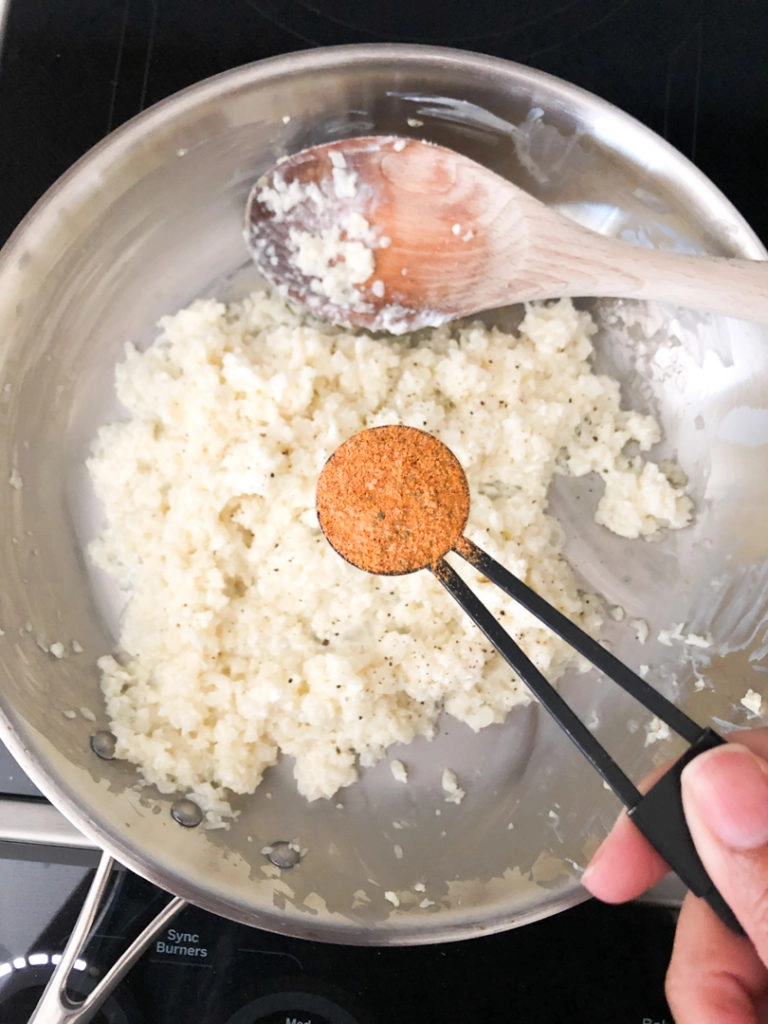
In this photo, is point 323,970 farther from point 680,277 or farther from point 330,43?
point 330,43

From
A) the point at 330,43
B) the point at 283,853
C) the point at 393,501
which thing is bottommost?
the point at 283,853

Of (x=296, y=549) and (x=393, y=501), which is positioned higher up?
(x=393, y=501)

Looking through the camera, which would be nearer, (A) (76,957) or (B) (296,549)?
(A) (76,957)

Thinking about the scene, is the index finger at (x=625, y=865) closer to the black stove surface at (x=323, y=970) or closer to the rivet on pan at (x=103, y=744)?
the black stove surface at (x=323, y=970)

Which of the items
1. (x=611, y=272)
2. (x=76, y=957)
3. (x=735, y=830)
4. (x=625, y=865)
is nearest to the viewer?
(x=735, y=830)

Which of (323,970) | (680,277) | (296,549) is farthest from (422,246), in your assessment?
(323,970)

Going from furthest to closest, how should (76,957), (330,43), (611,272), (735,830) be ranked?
(330,43), (611,272), (76,957), (735,830)
